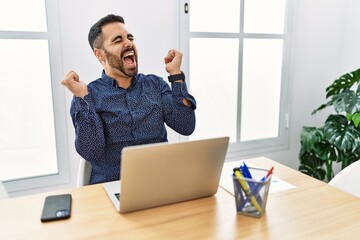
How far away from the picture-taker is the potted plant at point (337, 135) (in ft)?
7.06

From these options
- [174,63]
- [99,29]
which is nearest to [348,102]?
[174,63]

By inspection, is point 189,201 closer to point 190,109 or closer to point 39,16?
point 190,109

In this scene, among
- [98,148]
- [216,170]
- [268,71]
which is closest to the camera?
[216,170]

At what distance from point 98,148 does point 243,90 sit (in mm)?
1523

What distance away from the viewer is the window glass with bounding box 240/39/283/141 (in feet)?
8.35

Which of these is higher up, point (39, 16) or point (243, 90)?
point (39, 16)

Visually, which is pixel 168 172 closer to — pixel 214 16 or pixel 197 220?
pixel 197 220

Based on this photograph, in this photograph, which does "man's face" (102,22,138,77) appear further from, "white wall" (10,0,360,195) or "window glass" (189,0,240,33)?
"window glass" (189,0,240,33)

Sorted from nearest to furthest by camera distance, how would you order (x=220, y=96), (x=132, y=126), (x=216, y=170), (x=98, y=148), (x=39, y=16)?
(x=216, y=170) < (x=98, y=148) < (x=132, y=126) < (x=39, y=16) < (x=220, y=96)

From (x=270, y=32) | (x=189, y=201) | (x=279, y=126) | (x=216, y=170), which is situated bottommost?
(x=279, y=126)

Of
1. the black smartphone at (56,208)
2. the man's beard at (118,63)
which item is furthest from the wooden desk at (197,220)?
the man's beard at (118,63)

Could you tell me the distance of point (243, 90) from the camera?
2.55 m

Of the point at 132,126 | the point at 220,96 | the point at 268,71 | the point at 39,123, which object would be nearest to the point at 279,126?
the point at 268,71

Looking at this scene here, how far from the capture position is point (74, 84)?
1229 millimetres
